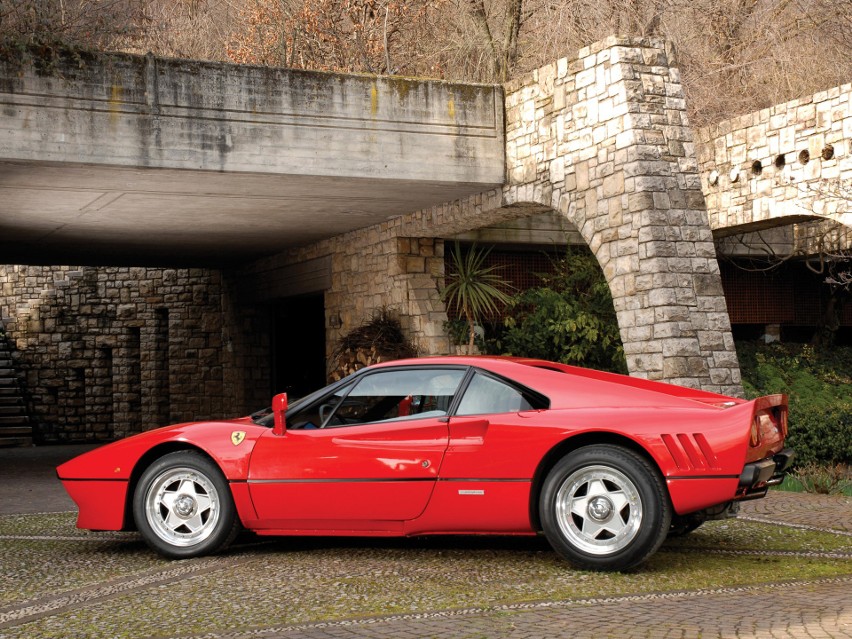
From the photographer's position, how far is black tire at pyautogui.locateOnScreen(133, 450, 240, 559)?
656 centimetres

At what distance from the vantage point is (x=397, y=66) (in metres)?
17.8

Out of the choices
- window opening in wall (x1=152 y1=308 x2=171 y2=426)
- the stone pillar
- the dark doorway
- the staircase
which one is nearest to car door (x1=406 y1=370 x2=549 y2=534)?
the stone pillar

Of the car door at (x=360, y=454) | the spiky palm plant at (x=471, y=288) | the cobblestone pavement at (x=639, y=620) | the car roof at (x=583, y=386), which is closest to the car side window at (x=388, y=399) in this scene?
the car door at (x=360, y=454)

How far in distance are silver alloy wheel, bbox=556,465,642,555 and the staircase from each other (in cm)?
1943

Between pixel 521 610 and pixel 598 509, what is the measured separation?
1.00 metres

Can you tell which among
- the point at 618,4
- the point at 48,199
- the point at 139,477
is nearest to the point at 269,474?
the point at 139,477

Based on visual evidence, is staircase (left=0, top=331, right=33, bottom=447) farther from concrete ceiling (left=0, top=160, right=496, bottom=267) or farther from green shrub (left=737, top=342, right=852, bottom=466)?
green shrub (left=737, top=342, right=852, bottom=466)

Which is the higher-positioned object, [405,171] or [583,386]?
[405,171]

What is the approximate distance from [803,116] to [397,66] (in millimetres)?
6647

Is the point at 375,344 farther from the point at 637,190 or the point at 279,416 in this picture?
the point at 279,416

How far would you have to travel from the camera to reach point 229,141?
11789 millimetres

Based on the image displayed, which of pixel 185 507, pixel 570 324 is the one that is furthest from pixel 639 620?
pixel 570 324

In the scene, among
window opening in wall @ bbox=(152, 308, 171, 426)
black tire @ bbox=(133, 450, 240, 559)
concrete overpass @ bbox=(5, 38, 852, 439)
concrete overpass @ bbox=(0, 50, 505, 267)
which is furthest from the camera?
window opening in wall @ bbox=(152, 308, 171, 426)

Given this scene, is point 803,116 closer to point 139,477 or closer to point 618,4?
point 618,4
